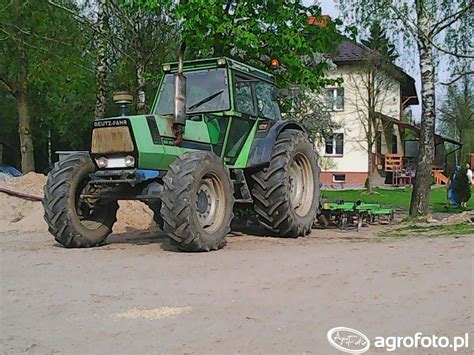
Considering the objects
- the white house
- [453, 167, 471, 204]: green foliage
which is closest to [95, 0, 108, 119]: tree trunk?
[453, 167, 471, 204]: green foliage

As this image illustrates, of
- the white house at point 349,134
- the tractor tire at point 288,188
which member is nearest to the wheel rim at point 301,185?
the tractor tire at point 288,188

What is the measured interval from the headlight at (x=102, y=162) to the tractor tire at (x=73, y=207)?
0.42 metres

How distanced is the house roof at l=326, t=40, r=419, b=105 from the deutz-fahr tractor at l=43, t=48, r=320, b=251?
7.30 metres

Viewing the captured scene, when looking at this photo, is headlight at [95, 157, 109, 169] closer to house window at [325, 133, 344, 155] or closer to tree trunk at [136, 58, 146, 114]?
tree trunk at [136, 58, 146, 114]

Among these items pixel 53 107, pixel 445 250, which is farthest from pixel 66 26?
pixel 445 250

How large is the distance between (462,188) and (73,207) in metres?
16.0

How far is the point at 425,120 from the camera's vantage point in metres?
15.4

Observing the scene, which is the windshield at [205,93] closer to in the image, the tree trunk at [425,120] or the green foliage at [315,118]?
the tree trunk at [425,120]

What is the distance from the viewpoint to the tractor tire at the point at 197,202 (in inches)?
356

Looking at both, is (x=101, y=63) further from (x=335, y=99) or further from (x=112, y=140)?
(x=335, y=99)

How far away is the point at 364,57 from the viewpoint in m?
33.8

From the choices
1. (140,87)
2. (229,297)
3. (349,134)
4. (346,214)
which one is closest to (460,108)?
(349,134)

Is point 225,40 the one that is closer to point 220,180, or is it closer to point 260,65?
point 260,65

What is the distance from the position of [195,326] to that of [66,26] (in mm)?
20669
